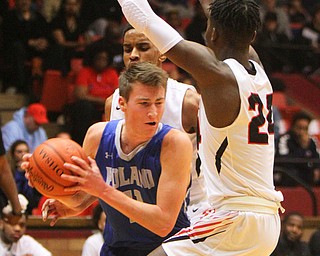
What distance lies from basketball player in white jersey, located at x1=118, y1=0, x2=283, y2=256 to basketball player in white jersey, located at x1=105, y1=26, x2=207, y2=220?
2.81 feet

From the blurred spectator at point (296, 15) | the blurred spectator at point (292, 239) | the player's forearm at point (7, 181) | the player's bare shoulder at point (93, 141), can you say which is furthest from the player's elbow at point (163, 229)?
the blurred spectator at point (296, 15)

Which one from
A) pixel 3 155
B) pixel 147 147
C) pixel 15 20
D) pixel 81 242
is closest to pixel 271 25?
pixel 15 20

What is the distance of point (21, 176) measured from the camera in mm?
8852

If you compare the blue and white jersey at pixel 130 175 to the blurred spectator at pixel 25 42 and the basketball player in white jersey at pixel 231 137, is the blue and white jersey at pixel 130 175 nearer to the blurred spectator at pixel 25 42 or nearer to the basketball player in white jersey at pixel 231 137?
the basketball player in white jersey at pixel 231 137

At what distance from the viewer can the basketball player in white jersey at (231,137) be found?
4.23 m

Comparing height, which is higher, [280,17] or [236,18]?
[236,18]

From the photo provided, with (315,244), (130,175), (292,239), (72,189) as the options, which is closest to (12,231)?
(292,239)

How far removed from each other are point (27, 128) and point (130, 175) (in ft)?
18.5

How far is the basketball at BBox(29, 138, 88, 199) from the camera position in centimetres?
405

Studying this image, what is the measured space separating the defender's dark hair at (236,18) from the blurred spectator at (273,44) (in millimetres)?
8774

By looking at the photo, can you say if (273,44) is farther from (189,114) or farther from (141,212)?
A: (141,212)

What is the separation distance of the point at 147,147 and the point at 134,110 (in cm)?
25

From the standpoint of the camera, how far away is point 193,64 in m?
4.16

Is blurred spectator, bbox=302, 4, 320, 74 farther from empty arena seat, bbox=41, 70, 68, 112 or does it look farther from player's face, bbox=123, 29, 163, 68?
player's face, bbox=123, 29, 163, 68
